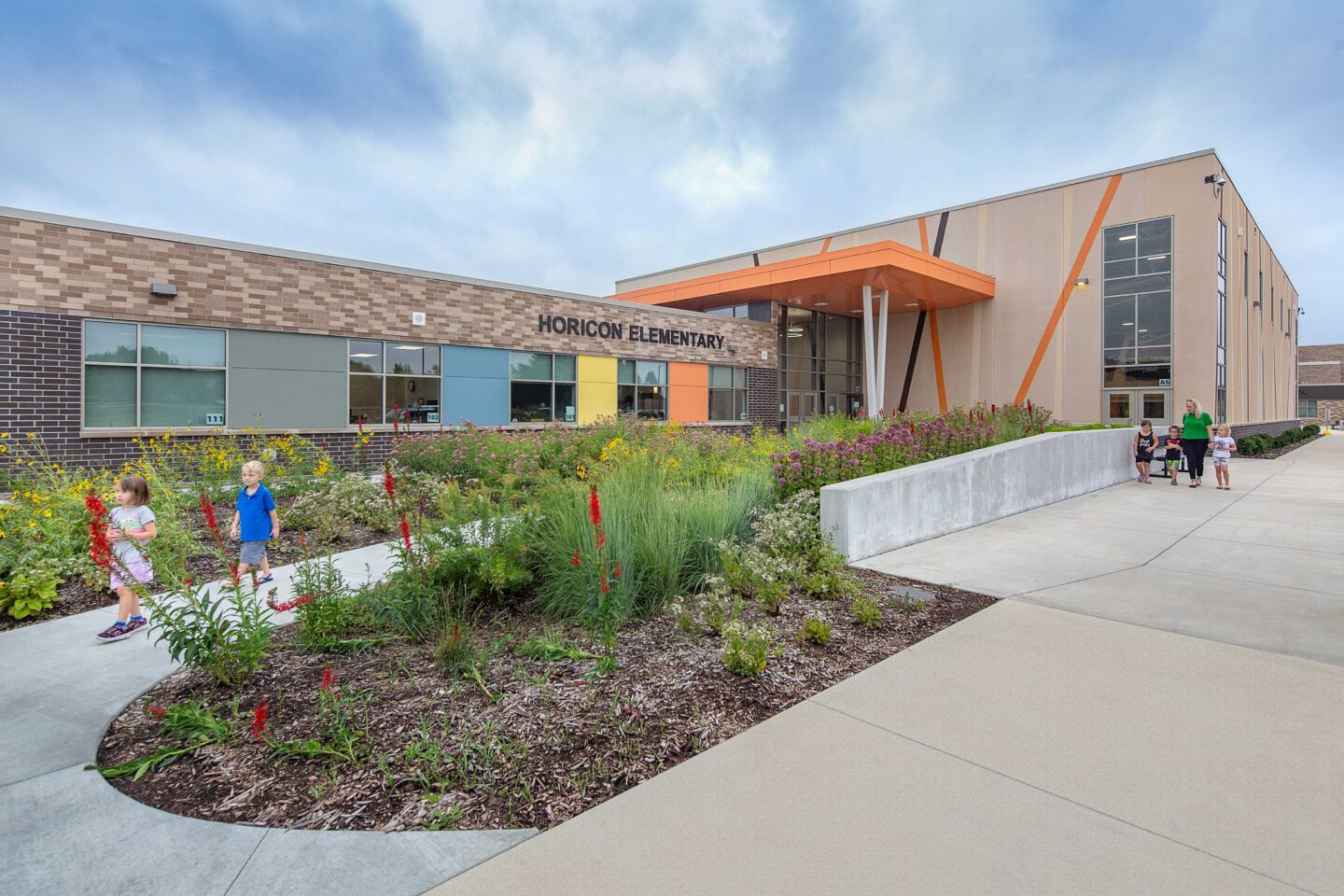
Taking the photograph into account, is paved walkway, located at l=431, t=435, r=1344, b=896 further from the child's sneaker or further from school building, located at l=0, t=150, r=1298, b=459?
A: school building, located at l=0, t=150, r=1298, b=459

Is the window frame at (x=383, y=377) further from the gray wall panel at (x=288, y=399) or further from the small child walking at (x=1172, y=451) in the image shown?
the small child walking at (x=1172, y=451)

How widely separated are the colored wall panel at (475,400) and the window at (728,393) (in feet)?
28.8

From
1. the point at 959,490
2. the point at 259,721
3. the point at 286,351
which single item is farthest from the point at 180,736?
the point at 286,351

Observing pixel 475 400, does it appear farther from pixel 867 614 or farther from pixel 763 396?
pixel 867 614

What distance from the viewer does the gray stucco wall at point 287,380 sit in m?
13.8

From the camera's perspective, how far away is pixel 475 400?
17703mm

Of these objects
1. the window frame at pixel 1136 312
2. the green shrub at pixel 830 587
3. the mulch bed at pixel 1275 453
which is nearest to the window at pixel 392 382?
the green shrub at pixel 830 587

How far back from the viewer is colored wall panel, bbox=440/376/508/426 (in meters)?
17.2

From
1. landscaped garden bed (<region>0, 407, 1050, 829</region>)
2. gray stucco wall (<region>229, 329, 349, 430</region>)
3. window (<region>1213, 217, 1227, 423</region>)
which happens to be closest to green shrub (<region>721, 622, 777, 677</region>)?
landscaped garden bed (<region>0, 407, 1050, 829</region>)

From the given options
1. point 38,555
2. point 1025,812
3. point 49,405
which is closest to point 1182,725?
point 1025,812

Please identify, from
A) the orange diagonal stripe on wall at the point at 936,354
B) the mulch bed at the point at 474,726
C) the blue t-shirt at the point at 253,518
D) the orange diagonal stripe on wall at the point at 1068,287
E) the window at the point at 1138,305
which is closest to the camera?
the mulch bed at the point at 474,726

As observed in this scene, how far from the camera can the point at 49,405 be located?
11.6 metres

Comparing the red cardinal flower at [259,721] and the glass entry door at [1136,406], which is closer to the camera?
the red cardinal flower at [259,721]

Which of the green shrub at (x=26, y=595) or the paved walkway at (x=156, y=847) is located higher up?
the green shrub at (x=26, y=595)
